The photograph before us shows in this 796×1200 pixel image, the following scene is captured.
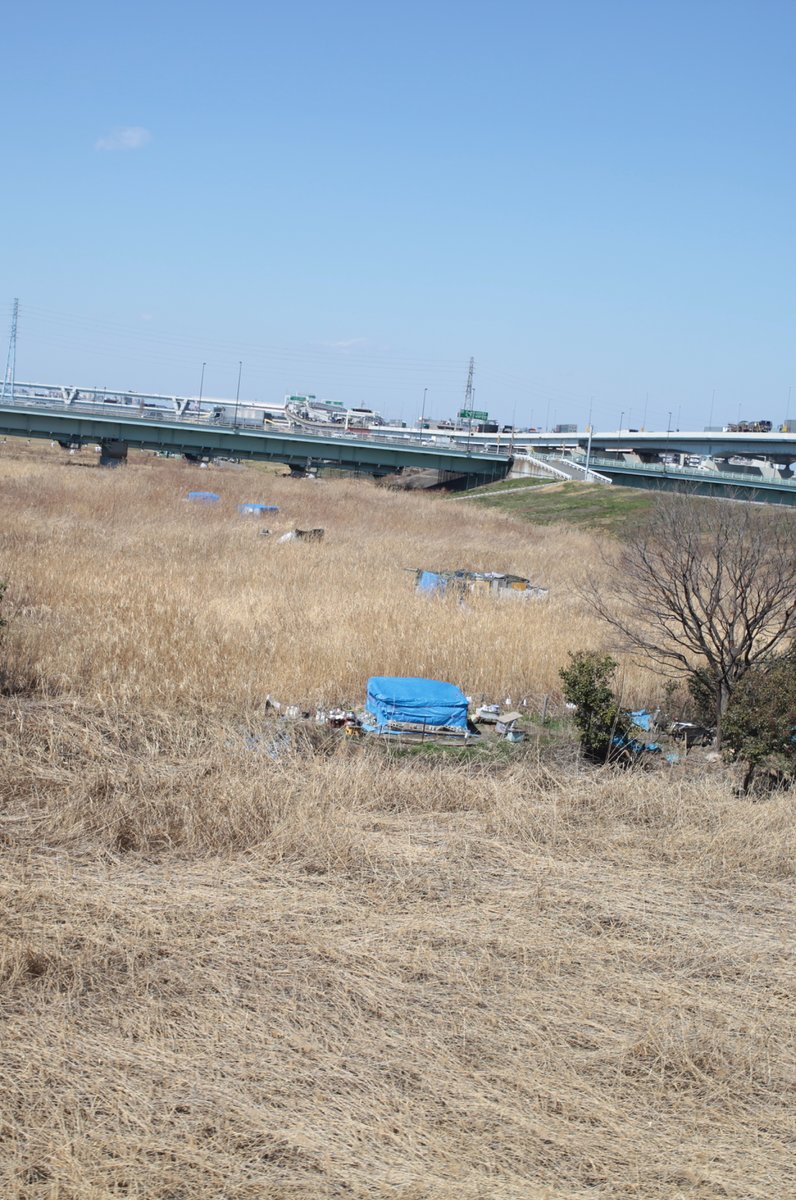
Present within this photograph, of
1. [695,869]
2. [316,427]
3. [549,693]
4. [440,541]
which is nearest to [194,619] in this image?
[549,693]

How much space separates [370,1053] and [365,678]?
28.0ft

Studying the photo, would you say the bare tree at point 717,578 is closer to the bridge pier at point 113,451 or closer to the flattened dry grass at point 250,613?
the flattened dry grass at point 250,613

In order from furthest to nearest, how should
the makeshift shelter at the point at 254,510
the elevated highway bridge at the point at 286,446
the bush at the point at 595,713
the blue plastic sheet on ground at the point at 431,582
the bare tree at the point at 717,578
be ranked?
the elevated highway bridge at the point at 286,446 < the makeshift shelter at the point at 254,510 < the blue plastic sheet on ground at the point at 431,582 < the bare tree at the point at 717,578 < the bush at the point at 595,713

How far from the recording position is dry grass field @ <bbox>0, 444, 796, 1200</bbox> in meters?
3.88

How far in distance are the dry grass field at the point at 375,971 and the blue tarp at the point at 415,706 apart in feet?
3.30

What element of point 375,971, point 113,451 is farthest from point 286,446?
point 375,971

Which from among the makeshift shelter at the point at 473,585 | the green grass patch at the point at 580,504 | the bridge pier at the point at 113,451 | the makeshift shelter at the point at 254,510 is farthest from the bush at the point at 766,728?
the bridge pier at the point at 113,451

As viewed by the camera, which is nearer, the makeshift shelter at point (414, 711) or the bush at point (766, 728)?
the bush at point (766, 728)

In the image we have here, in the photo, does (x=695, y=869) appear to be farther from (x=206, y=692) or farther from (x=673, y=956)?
(x=206, y=692)

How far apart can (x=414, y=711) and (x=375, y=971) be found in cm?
595

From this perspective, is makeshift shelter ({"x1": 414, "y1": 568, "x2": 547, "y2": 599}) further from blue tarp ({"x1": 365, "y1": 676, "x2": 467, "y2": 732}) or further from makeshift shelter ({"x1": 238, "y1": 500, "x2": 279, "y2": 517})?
makeshift shelter ({"x1": 238, "y1": 500, "x2": 279, "y2": 517})

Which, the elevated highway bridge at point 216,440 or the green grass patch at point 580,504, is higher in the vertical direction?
the elevated highway bridge at point 216,440

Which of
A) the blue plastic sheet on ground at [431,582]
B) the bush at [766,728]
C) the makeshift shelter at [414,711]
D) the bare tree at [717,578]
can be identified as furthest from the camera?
the blue plastic sheet on ground at [431,582]

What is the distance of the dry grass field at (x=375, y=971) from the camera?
12.7ft
